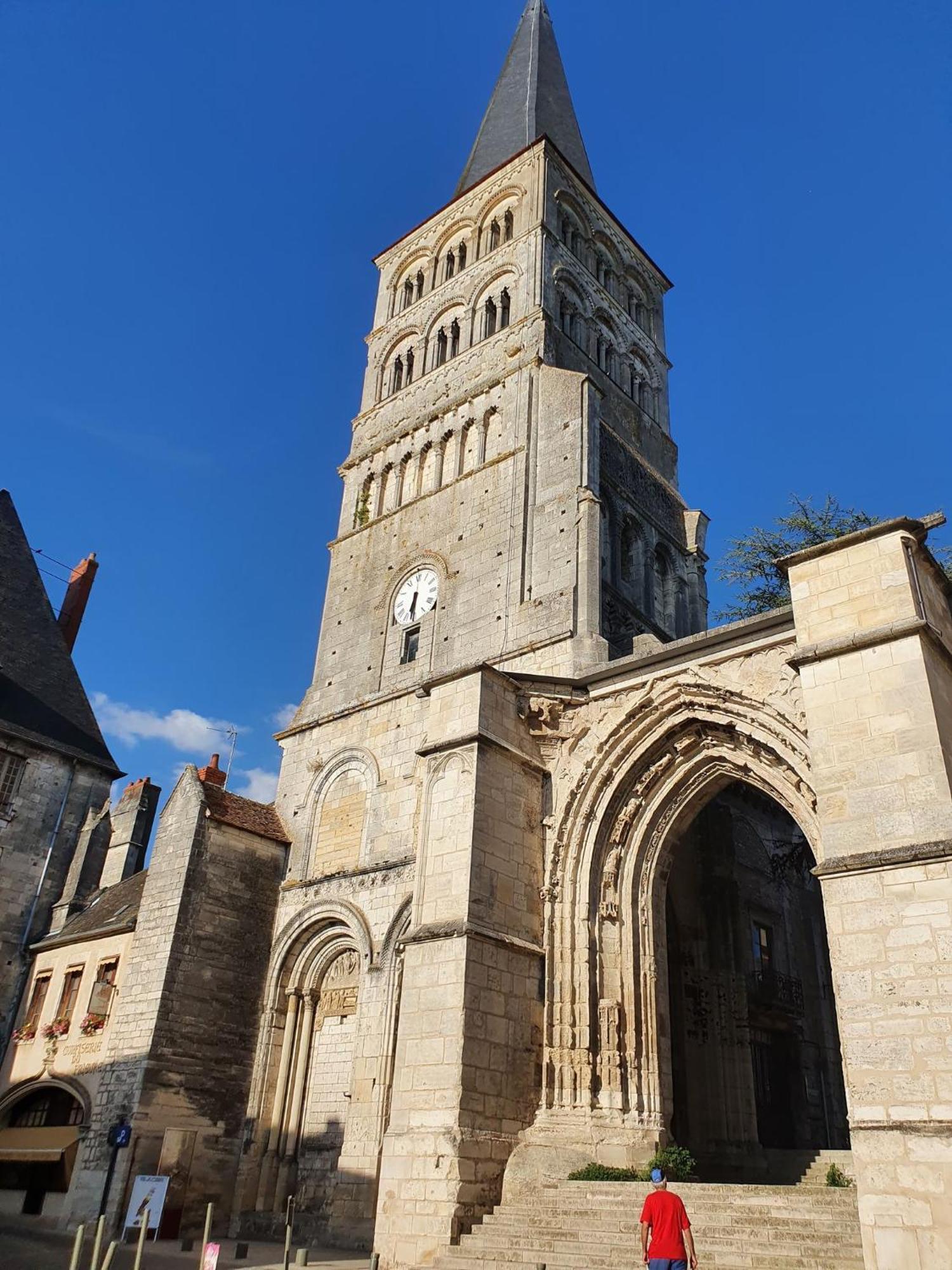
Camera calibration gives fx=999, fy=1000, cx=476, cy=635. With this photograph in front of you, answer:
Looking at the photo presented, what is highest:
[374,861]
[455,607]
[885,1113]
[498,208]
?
[498,208]

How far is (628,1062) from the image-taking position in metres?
11.9

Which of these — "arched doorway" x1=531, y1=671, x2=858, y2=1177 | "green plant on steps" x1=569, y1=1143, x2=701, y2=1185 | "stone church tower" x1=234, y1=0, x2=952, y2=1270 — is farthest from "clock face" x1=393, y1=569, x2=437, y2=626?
"green plant on steps" x1=569, y1=1143, x2=701, y2=1185

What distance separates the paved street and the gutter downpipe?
563 cm

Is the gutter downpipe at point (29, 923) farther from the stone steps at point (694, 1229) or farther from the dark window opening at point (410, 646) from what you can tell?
the stone steps at point (694, 1229)

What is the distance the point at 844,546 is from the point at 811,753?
231cm

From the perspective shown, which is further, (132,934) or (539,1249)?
(132,934)

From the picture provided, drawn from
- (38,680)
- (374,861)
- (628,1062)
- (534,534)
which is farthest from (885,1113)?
(38,680)

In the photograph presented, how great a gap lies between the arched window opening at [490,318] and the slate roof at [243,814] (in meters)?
11.5

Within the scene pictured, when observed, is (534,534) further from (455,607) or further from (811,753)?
(811,753)

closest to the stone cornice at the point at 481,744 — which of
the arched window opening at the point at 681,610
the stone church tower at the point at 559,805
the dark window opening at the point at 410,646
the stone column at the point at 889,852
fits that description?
the stone church tower at the point at 559,805

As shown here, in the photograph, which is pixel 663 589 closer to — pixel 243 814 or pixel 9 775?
pixel 243 814

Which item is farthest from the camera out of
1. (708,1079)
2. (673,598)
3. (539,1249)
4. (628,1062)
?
(673,598)

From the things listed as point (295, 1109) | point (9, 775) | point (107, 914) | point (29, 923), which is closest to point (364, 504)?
point (9, 775)

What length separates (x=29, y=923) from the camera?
21.2 m
